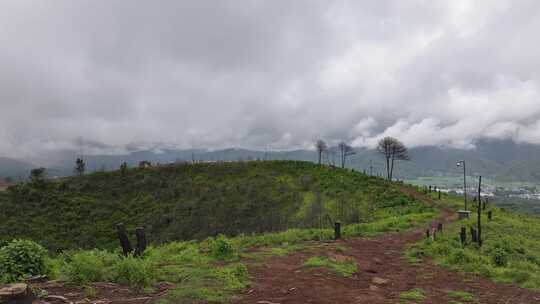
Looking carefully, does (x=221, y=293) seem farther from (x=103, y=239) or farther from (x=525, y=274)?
(x=103, y=239)

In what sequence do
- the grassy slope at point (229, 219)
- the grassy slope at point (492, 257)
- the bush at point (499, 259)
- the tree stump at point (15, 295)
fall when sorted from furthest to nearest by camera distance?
the bush at point (499, 259) < the grassy slope at point (492, 257) < the grassy slope at point (229, 219) < the tree stump at point (15, 295)

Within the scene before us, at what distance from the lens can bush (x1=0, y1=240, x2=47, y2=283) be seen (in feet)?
28.3

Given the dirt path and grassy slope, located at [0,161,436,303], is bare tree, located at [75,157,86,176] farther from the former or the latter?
the dirt path

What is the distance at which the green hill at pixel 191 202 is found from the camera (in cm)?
4425

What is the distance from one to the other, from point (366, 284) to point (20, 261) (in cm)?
1102

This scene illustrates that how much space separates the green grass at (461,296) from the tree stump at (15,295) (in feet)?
38.5

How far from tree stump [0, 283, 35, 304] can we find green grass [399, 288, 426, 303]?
32.2ft

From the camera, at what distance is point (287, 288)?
1052cm

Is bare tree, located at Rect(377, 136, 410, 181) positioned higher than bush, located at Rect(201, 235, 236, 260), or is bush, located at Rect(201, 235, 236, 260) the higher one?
bare tree, located at Rect(377, 136, 410, 181)

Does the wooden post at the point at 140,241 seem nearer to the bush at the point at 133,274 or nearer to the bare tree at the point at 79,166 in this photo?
the bush at the point at 133,274

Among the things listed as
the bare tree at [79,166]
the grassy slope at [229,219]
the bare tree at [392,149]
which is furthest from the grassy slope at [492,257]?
the bare tree at [79,166]

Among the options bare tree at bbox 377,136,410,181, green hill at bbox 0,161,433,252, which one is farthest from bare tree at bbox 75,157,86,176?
bare tree at bbox 377,136,410,181

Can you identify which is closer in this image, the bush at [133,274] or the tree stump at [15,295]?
the tree stump at [15,295]

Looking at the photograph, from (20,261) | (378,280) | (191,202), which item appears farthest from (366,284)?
(191,202)
